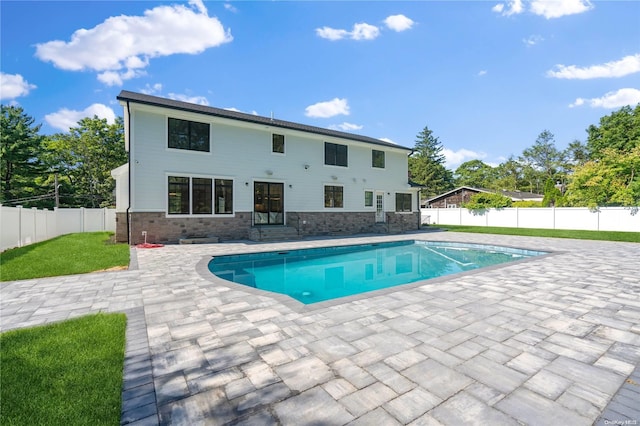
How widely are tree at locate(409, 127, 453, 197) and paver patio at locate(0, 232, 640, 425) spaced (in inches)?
1614

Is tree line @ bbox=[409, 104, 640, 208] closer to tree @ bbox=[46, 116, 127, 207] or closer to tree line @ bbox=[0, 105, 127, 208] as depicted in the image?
tree @ bbox=[46, 116, 127, 207]

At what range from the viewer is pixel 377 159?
63.8 ft

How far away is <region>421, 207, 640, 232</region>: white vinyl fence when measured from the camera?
18.0m

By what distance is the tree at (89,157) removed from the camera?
90.8ft

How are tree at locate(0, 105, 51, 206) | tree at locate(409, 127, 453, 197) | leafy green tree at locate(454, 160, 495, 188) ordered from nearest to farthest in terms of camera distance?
tree at locate(0, 105, 51, 206) < tree at locate(409, 127, 453, 197) < leafy green tree at locate(454, 160, 495, 188)

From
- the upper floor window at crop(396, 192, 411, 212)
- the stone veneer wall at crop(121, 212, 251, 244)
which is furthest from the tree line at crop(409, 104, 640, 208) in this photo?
the stone veneer wall at crop(121, 212, 251, 244)

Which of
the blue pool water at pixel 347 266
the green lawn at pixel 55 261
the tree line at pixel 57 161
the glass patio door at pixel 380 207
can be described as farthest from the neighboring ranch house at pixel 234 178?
the tree line at pixel 57 161

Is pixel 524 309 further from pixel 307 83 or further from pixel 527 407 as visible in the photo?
pixel 307 83

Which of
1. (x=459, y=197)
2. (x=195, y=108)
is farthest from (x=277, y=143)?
(x=459, y=197)

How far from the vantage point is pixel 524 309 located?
4.23 meters

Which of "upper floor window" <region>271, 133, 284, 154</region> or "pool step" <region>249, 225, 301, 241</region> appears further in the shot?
"upper floor window" <region>271, 133, 284, 154</region>

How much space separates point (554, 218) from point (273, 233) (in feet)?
64.8

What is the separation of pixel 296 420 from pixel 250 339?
1.43m

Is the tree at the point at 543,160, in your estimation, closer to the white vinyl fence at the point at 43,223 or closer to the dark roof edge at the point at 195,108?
the dark roof edge at the point at 195,108
